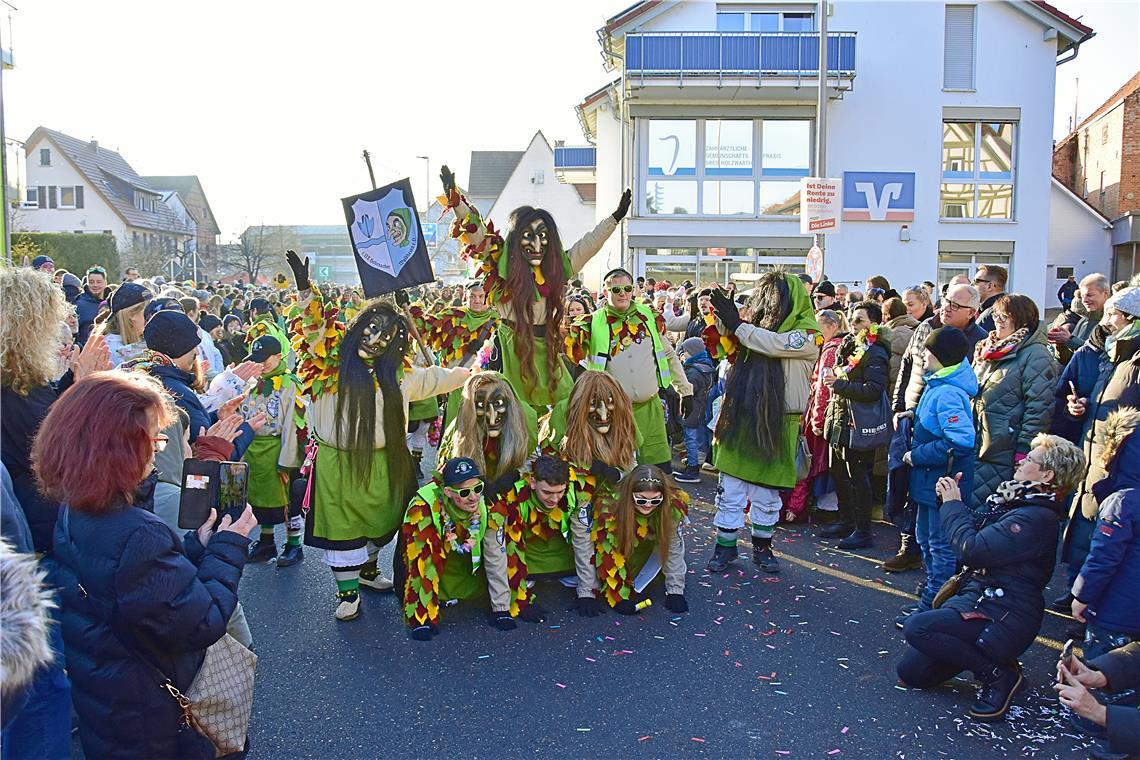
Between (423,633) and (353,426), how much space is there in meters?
1.25

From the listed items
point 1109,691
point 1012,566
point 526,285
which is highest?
point 526,285

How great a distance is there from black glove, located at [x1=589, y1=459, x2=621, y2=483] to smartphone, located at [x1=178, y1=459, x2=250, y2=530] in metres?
2.72

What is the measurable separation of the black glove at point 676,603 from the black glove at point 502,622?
0.93 meters

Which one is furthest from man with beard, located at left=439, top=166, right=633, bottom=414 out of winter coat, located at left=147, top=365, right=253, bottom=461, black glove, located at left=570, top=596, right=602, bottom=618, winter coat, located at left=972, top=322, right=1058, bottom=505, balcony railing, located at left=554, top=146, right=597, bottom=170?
balcony railing, located at left=554, top=146, right=597, bottom=170

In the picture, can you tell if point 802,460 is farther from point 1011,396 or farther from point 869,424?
point 1011,396

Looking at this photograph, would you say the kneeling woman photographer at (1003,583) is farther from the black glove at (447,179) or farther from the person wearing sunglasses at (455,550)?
the black glove at (447,179)

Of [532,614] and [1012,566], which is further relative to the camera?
[532,614]

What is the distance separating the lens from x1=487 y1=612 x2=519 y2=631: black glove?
4.86 m

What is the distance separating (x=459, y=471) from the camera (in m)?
4.84

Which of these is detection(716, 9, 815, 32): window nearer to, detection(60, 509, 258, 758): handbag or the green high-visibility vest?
the green high-visibility vest

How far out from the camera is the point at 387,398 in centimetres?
504

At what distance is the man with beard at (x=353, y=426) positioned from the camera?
4.96 metres

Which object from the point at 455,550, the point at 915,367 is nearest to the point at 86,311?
the point at 455,550

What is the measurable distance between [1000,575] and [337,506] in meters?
3.52
